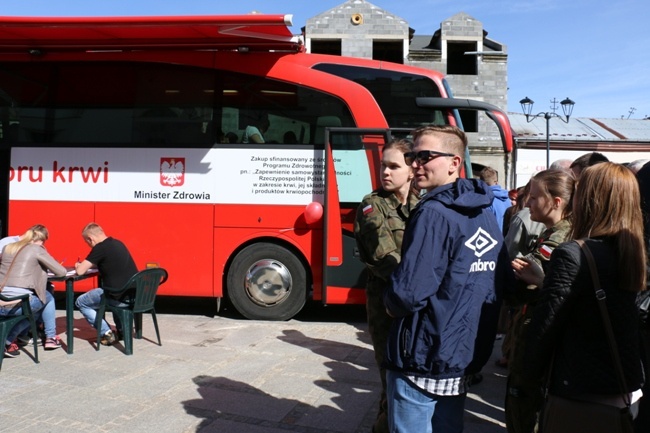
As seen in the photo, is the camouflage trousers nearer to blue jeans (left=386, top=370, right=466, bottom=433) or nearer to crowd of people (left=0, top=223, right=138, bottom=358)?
blue jeans (left=386, top=370, right=466, bottom=433)

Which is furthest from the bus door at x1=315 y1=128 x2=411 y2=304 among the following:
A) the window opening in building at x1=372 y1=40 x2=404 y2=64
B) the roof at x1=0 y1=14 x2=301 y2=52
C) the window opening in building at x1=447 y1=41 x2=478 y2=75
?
the window opening in building at x1=447 y1=41 x2=478 y2=75

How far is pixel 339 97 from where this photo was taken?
8156 mm

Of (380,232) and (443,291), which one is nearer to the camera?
(443,291)

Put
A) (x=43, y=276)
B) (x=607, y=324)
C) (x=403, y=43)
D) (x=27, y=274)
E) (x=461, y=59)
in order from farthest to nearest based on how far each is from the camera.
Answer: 1. (x=461, y=59)
2. (x=403, y=43)
3. (x=43, y=276)
4. (x=27, y=274)
5. (x=607, y=324)

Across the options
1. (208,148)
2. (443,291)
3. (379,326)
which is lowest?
(379,326)

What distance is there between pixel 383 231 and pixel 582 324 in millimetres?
1229

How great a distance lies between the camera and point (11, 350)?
21.2 ft

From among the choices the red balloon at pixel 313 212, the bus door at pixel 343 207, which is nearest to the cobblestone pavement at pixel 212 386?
the bus door at pixel 343 207

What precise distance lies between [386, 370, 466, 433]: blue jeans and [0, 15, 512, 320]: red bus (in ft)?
18.0

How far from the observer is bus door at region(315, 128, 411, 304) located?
8.10 metres

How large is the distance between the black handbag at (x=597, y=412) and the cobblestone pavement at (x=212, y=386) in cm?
222

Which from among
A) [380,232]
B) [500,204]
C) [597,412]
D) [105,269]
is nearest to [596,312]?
[597,412]

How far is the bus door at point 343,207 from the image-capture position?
26.6 ft

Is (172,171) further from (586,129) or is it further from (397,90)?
(586,129)
